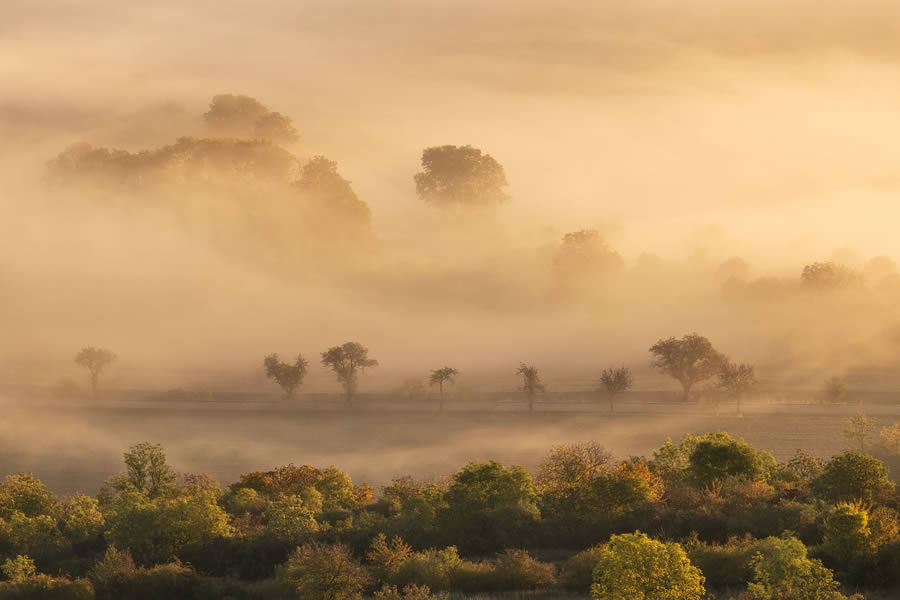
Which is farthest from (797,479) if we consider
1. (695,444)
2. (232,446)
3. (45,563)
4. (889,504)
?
(232,446)

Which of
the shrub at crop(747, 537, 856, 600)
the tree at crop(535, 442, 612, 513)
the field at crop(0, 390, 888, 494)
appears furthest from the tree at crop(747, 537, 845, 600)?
the field at crop(0, 390, 888, 494)

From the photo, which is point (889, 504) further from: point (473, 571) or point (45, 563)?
point (45, 563)

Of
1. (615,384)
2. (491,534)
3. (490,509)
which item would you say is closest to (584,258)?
(615,384)

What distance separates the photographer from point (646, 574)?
25891 millimetres

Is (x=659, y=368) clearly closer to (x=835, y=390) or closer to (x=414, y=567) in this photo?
(x=835, y=390)

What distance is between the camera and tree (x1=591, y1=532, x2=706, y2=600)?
25.8m

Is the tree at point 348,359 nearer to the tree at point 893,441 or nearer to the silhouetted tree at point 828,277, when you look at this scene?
the tree at point 893,441

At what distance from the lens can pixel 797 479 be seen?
52531 mm

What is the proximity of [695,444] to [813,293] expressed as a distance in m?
103

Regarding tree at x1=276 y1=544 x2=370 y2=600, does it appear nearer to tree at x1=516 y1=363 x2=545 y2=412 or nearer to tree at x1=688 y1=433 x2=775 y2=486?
tree at x1=688 y1=433 x2=775 y2=486

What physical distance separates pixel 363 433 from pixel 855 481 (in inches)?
2291

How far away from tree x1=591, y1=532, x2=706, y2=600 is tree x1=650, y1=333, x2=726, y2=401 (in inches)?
3145

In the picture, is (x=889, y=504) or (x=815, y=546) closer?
(x=815, y=546)

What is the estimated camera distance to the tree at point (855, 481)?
41406mm
